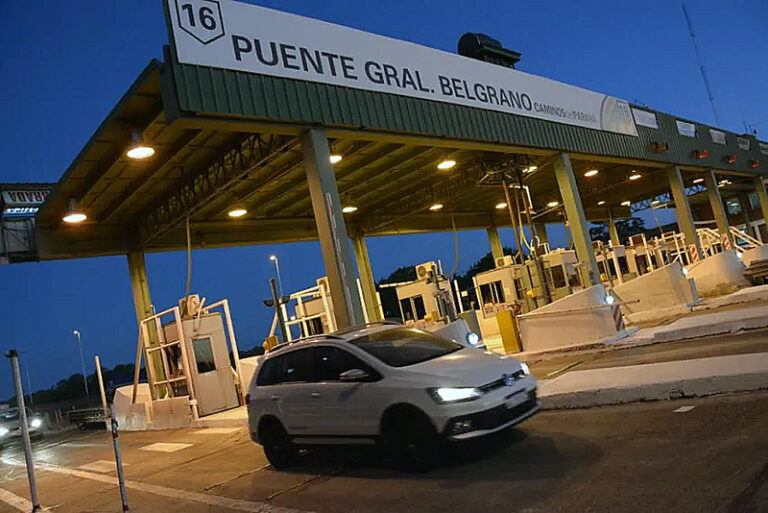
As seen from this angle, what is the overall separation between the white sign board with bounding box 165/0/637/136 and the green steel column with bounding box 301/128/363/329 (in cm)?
138

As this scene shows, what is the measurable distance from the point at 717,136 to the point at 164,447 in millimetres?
28984

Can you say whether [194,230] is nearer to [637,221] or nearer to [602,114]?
[602,114]

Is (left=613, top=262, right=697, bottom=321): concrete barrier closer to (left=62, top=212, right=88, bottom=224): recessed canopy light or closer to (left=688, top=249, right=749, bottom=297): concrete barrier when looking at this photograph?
(left=688, top=249, right=749, bottom=297): concrete barrier

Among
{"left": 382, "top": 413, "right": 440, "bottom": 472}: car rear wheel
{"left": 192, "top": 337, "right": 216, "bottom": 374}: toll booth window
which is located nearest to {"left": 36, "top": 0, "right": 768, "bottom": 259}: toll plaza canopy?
{"left": 192, "top": 337, "right": 216, "bottom": 374}: toll booth window

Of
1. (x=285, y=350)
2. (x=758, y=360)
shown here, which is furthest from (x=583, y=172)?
(x=285, y=350)

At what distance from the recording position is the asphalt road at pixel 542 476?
4.41 m

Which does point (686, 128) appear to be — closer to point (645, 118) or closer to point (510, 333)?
point (645, 118)

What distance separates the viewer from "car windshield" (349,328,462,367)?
23.3ft

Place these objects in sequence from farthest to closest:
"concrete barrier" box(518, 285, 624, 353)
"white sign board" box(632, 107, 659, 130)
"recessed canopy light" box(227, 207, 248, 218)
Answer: "white sign board" box(632, 107, 659, 130), "recessed canopy light" box(227, 207, 248, 218), "concrete barrier" box(518, 285, 624, 353)

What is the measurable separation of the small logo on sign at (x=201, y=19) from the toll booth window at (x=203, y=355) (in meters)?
8.75

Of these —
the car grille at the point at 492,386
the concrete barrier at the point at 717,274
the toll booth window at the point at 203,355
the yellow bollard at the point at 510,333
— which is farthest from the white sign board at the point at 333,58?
the concrete barrier at the point at 717,274

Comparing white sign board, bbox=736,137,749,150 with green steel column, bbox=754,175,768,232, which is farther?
green steel column, bbox=754,175,768,232

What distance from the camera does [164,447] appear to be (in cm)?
1295

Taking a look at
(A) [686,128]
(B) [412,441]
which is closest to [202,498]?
(B) [412,441]
